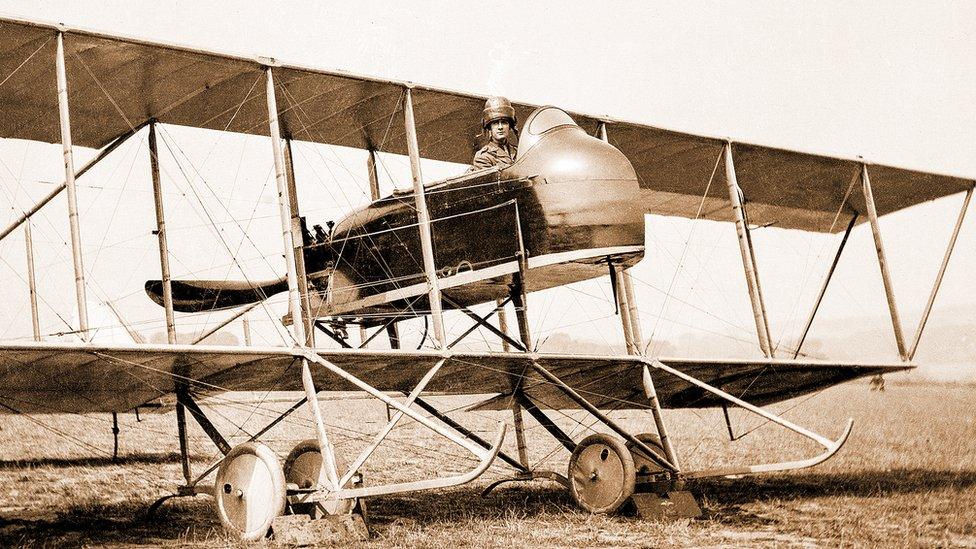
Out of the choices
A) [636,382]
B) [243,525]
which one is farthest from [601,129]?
[243,525]

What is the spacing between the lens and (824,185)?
1421 cm

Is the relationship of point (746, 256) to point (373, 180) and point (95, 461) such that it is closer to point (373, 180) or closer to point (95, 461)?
point (373, 180)

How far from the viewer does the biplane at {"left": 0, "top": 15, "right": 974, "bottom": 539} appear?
9156 mm

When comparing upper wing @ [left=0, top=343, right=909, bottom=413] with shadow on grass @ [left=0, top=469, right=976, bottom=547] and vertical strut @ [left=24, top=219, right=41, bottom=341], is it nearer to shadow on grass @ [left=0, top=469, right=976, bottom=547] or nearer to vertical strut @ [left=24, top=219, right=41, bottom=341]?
vertical strut @ [left=24, top=219, right=41, bottom=341]

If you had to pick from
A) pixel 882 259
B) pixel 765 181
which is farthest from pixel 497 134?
pixel 882 259

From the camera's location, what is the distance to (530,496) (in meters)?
13.5

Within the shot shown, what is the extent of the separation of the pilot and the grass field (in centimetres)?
307

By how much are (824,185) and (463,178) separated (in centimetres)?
616

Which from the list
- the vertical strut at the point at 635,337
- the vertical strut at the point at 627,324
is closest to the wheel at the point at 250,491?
the vertical strut at the point at 635,337

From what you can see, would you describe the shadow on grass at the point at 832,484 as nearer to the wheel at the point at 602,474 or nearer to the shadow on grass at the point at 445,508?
the shadow on grass at the point at 445,508

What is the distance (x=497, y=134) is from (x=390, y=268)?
2043 mm

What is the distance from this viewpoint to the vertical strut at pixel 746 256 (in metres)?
12.3

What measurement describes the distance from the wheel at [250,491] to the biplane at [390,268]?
0.02 m

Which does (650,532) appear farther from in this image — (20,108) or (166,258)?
(20,108)
